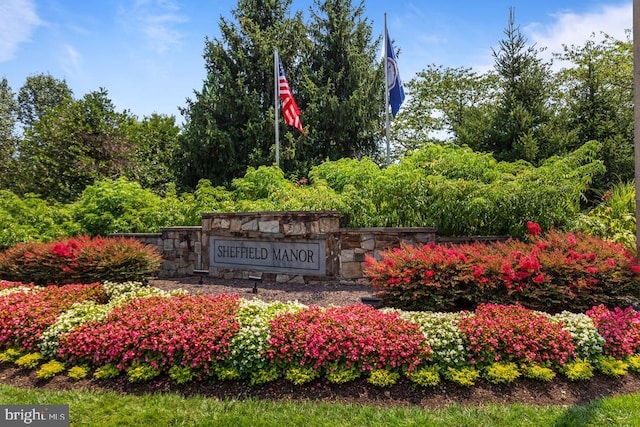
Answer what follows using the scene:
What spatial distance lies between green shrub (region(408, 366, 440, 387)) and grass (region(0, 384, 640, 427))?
0.94 ft

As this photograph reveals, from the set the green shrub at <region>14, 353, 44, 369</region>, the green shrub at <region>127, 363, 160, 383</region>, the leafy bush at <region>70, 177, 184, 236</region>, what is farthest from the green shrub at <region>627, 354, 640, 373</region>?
the leafy bush at <region>70, 177, 184, 236</region>

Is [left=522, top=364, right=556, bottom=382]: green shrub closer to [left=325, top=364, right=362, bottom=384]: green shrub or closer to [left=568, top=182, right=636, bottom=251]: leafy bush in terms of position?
[left=325, top=364, right=362, bottom=384]: green shrub

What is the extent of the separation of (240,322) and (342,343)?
101 centimetres

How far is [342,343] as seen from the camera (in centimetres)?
361

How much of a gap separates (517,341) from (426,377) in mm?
858

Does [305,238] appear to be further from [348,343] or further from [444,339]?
[444,339]

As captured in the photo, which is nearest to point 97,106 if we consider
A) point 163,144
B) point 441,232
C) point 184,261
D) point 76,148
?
point 76,148

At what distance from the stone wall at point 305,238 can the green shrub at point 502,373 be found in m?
3.02

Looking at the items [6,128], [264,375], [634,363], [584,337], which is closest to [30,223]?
[264,375]

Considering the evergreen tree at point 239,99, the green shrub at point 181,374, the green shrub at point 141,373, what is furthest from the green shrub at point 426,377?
the evergreen tree at point 239,99

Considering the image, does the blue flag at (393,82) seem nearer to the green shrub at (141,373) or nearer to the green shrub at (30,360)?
the green shrub at (141,373)

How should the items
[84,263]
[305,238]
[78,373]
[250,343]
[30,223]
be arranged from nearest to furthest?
1. [250,343]
2. [78,373]
3. [84,263]
4. [305,238]
5. [30,223]

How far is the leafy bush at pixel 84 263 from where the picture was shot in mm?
6836

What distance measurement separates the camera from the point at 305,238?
23.2 feet
